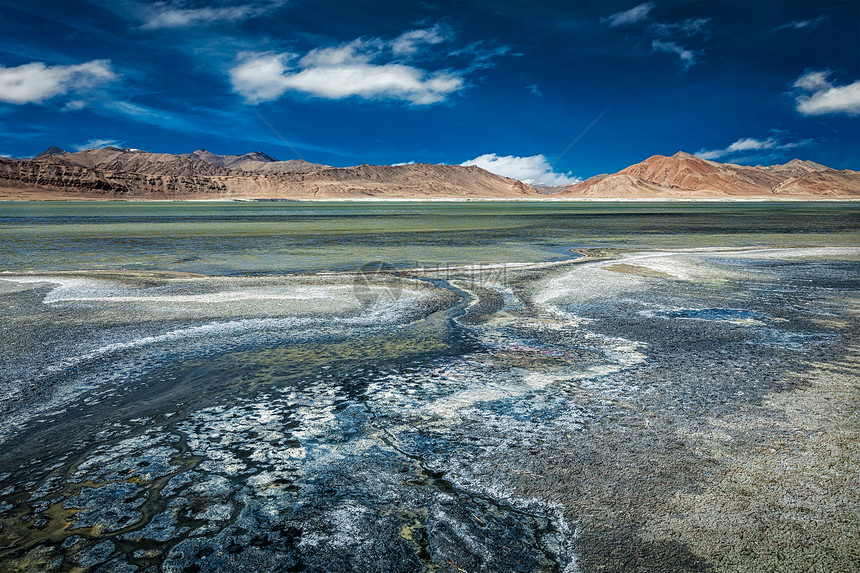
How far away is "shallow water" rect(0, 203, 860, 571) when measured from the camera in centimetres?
280

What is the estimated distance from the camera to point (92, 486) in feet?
10.8

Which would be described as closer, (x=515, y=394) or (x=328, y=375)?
(x=515, y=394)

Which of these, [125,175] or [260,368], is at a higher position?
[125,175]

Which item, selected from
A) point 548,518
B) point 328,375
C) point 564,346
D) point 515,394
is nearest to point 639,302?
point 564,346

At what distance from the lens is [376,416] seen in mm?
4355

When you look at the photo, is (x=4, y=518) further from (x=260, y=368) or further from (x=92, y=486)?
(x=260, y=368)

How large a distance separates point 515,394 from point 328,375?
1865 millimetres

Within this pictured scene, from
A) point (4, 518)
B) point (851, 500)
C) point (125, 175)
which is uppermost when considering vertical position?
point (125, 175)

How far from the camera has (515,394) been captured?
479 centimetres

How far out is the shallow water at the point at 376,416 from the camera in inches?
110

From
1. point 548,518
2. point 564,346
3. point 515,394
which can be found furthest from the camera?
point 564,346

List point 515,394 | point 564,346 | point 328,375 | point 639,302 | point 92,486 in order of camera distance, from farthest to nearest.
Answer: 1. point 639,302
2. point 564,346
3. point 328,375
4. point 515,394
5. point 92,486

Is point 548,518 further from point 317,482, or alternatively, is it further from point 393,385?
point 393,385

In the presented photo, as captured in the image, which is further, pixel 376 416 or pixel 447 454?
pixel 376 416
